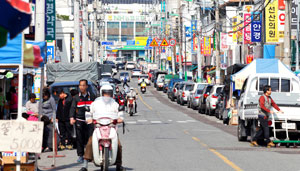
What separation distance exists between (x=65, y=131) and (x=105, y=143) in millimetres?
7370

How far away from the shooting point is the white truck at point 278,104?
19.5 meters

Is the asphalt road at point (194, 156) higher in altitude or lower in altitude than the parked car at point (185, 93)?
lower

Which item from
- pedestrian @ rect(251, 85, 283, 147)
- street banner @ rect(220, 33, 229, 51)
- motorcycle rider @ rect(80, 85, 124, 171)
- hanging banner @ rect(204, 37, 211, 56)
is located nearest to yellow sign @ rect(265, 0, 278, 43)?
street banner @ rect(220, 33, 229, 51)

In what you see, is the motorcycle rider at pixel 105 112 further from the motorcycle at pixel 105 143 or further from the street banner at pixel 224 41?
the street banner at pixel 224 41

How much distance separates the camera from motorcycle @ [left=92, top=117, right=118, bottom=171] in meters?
12.6

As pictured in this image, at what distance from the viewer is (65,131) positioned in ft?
64.8

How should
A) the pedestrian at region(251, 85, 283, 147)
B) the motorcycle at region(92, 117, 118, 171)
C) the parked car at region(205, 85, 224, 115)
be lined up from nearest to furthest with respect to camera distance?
the motorcycle at region(92, 117, 118, 171), the pedestrian at region(251, 85, 283, 147), the parked car at region(205, 85, 224, 115)

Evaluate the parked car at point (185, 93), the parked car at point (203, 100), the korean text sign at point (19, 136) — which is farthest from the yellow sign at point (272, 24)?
the korean text sign at point (19, 136)

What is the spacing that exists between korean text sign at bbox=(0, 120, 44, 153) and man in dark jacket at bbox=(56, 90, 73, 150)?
769cm

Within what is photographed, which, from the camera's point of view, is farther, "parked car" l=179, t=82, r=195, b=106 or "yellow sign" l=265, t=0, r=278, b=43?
"parked car" l=179, t=82, r=195, b=106

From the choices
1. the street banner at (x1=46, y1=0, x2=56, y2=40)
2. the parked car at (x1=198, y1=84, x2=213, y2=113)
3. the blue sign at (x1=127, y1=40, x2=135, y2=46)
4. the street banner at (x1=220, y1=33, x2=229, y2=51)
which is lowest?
the parked car at (x1=198, y1=84, x2=213, y2=113)

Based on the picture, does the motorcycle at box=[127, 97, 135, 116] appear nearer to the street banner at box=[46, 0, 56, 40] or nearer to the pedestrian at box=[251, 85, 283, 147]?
the street banner at box=[46, 0, 56, 40]

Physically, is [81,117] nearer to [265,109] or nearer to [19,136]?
[19,136]

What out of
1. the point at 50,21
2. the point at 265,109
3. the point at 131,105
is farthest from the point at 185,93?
the point at 265,109
